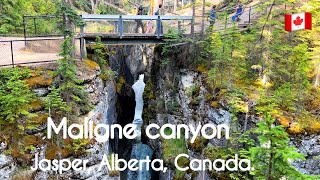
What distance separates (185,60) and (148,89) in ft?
19.3

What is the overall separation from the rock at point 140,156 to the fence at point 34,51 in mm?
8821

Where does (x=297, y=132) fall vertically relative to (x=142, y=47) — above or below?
below

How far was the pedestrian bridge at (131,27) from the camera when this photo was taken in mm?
15328

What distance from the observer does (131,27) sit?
16.0 metres

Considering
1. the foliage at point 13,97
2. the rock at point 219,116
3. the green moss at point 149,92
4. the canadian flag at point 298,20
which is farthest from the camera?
the green moss at point 149,92

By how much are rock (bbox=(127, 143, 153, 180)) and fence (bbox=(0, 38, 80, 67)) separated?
28.9 feet

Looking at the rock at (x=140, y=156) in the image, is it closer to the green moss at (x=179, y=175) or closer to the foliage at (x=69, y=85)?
the green moss at (x=179, y=175)

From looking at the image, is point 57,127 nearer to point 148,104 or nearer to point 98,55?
point 98,55

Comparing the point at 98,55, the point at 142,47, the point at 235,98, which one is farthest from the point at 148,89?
the point at 235,98

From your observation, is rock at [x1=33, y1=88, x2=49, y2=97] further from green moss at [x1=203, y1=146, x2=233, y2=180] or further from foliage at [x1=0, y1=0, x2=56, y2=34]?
green moss at [x1=203, y1=146, x2=233, y2=180]

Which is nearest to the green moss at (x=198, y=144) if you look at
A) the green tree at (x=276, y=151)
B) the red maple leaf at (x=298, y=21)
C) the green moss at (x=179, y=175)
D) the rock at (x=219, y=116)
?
the rock at (x=219, y=116)

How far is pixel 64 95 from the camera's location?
1159 centimetres

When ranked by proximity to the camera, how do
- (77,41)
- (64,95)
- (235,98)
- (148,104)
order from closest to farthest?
(64,95) → (235,98) → (77,41) → (148,104)

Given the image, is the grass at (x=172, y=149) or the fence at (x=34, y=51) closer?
the fence at (x=34, y=51)
